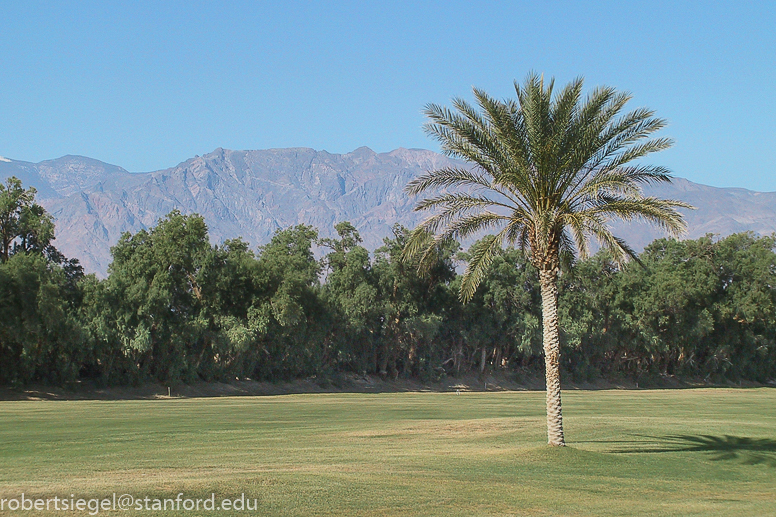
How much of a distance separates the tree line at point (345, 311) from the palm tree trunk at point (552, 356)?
1076 inches

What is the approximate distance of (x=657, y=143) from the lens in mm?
22156

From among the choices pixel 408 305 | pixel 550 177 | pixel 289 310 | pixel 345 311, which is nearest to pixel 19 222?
A: pixel 289 310

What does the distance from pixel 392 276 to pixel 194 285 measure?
21130 millimetres

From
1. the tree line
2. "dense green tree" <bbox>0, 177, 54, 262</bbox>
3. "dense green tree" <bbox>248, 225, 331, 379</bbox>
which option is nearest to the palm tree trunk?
the tree line

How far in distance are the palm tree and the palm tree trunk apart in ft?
0.09

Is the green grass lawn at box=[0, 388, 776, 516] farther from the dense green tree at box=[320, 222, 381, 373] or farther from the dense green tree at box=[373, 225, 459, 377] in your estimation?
the dense green tree at box=[373, 225, 459, 377]

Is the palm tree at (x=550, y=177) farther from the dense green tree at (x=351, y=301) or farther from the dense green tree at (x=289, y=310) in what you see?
the dense green tree at (x=351, y=301)

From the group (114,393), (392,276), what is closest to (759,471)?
(114,393)

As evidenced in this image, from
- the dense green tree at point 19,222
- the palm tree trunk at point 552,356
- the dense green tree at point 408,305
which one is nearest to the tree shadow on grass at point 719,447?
the palm tree trunk at point 552,356

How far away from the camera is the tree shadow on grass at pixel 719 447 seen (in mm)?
21859

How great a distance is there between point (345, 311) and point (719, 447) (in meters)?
54.0

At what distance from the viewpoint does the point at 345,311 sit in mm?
76000

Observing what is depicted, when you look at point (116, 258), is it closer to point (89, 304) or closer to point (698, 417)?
point (89, 304)

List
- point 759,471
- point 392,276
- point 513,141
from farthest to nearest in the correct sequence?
1. point 392,276
2. point 513,141
3. point 759,471
